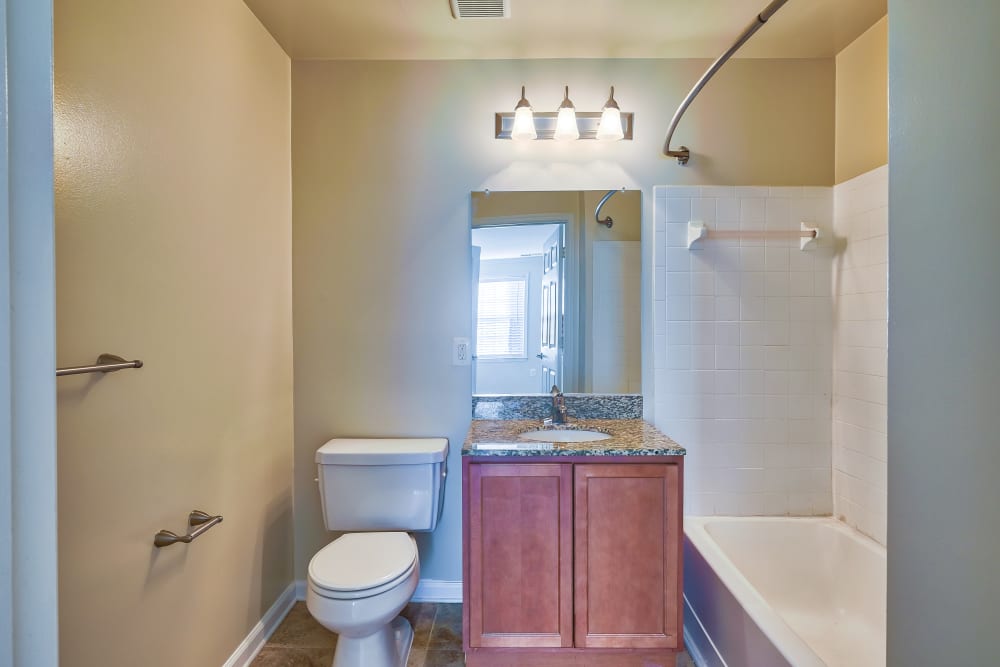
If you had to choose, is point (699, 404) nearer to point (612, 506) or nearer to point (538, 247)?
point (612, 506)

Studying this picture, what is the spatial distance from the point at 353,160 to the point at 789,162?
6.46ft

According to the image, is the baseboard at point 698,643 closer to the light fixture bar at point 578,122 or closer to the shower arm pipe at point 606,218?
the shower arm pipe at point 606,218

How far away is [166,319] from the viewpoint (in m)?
1.31

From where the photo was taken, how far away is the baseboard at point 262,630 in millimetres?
1641

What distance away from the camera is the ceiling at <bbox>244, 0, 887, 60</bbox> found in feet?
5.57

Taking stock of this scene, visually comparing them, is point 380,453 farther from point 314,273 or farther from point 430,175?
point 430,175

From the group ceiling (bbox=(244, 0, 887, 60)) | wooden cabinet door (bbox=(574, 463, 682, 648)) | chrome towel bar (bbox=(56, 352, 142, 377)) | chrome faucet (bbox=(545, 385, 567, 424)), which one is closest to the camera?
chrome towel bar (bbox=(56, 352, 142, 377))

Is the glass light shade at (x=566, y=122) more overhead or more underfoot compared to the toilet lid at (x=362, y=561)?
more overhead

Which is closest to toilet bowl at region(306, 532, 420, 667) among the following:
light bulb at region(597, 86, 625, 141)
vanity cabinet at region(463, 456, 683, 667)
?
vanity cabinet at region(463, 456, 683, 667)

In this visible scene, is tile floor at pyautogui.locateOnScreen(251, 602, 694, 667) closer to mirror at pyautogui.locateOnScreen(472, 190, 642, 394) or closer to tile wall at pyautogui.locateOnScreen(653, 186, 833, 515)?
tile wall at pyautogui.locateOnScreen(653, 186, 833, 515)

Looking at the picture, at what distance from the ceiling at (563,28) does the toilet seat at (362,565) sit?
80.2 inches

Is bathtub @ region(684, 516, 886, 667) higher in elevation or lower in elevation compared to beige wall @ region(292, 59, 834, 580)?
lower

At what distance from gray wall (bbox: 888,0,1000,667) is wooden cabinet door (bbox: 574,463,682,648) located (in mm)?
948

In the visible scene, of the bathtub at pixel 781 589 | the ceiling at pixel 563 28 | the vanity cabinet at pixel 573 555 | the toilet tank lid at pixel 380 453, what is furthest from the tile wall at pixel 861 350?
the toilet tank lid at pixel 380 453
